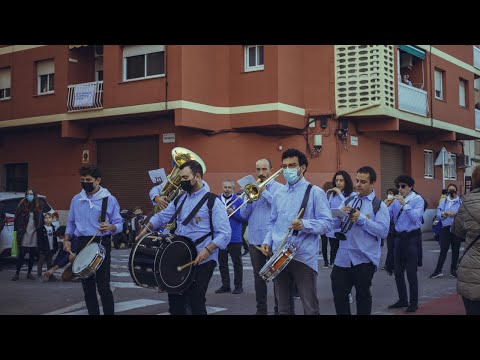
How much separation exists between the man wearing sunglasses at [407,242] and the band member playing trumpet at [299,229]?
8.55 feet

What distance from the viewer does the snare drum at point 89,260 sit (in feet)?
20.1

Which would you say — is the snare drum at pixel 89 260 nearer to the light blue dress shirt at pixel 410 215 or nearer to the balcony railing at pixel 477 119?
the light blue dress shirt at pixel 410 215

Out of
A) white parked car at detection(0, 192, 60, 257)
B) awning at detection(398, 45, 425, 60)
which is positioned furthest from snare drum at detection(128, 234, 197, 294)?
awning at detection(398, 45, 425, 60)

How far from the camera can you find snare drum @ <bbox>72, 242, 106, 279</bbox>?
612 centimetres

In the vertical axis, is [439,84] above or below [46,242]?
above

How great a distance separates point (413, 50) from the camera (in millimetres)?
21578

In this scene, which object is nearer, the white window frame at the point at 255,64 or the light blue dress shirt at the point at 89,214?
the light blue dress shirt at the point at 89,214

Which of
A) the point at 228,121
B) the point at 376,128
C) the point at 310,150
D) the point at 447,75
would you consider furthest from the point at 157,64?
the point at 447,75

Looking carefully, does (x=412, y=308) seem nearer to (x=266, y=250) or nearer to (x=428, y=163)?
(x=266, y=250)

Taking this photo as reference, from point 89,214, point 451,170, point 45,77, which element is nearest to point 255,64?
point 45,77

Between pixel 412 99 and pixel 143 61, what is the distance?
969 cm

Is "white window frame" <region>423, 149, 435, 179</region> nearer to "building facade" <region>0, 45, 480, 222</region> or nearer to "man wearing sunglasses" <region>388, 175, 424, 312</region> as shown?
"building facade" <region>0, 45, 480, 222</region>

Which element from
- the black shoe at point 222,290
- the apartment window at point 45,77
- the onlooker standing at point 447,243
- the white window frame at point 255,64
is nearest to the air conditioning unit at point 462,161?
the white window frame at point 255,64

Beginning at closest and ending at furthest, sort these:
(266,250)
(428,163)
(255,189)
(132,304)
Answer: (266,250) → (255,189) → (132,304) → (428,163)
